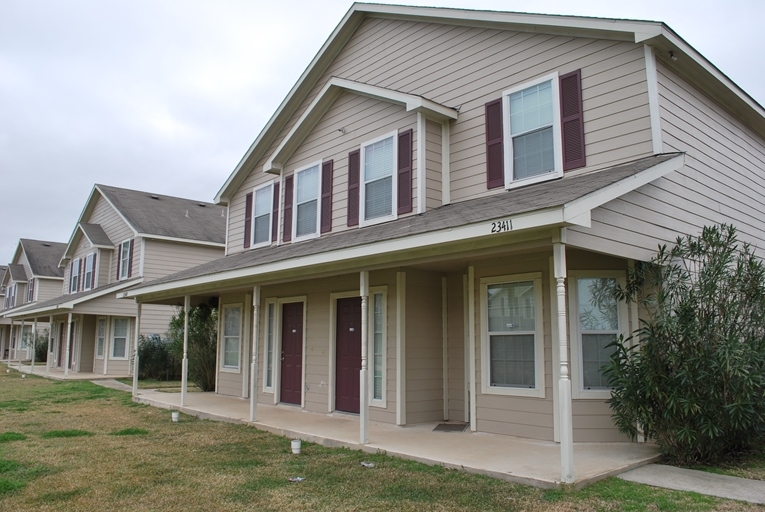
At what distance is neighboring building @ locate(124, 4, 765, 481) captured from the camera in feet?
24.3

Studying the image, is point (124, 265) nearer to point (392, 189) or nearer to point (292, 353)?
point (292, 353)

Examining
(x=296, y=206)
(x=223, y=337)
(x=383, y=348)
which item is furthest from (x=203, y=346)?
(x=383, y=348)

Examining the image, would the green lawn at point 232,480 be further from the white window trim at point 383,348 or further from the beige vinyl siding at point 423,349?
the beige vinyl siding at point 423,349

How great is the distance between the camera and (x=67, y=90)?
24.9 m

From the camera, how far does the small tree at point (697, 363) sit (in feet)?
20.9

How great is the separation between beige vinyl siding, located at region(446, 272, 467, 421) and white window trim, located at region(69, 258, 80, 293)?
882 inches

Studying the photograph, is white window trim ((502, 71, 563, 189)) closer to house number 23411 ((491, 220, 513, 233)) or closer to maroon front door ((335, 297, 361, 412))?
house number 23411 ((491, 220, 513, 233))

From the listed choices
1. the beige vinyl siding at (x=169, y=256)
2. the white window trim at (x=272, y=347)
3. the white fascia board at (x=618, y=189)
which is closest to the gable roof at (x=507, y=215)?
the white fascia board at (x=618, y=189)

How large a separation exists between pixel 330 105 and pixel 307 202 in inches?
81.4

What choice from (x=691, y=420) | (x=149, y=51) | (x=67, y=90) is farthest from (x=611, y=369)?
(x=67, y=90)

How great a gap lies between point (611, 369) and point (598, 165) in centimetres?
276

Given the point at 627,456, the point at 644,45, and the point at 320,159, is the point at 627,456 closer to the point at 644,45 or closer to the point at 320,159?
the point at 644,45

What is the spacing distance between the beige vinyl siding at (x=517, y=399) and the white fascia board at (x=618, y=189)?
1779mm

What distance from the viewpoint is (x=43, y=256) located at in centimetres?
3550
